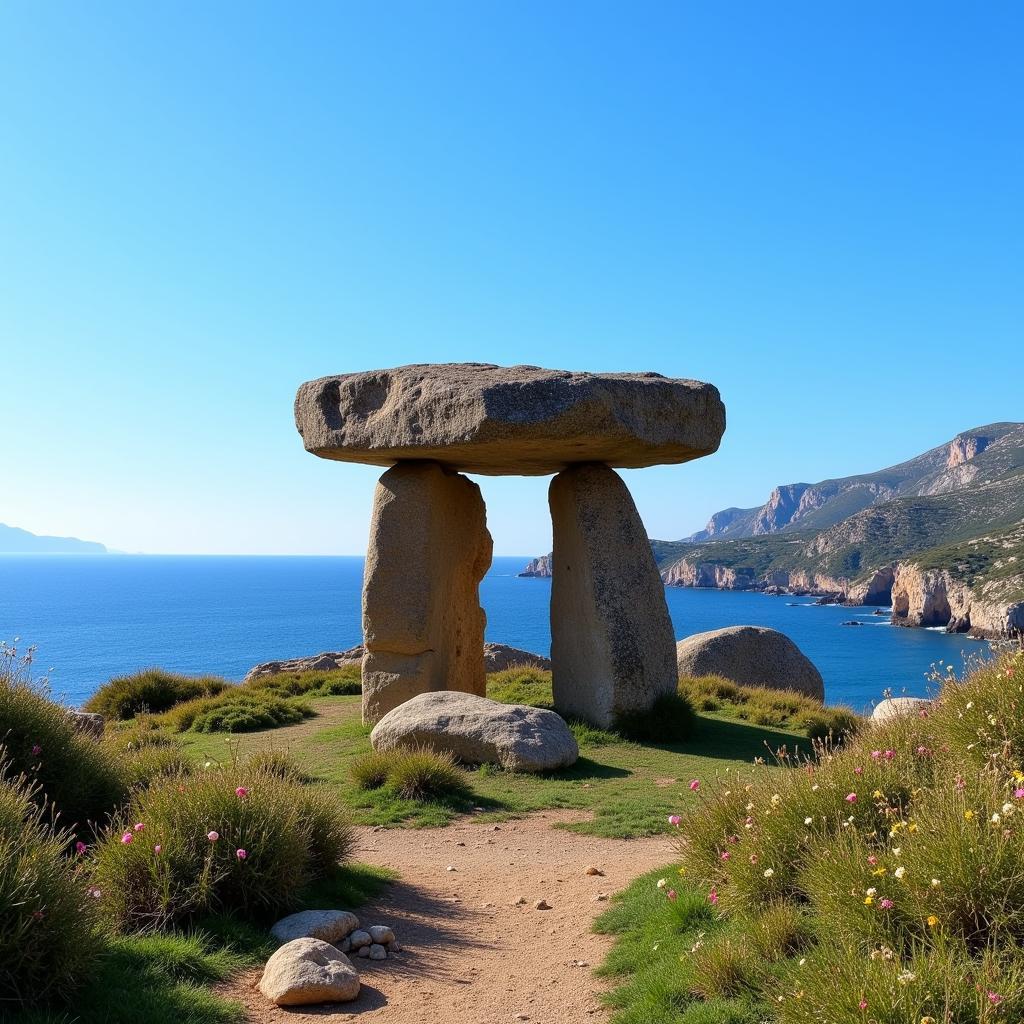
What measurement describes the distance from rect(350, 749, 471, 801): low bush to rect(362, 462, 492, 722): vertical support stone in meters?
2.89

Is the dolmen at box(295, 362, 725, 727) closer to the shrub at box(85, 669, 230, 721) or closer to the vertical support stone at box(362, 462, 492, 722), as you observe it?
the vertical support stone at box(362, 462, 492, 722)

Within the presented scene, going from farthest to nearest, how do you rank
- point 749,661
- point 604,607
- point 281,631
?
point 281,631 < point 749,661 < point 604,607

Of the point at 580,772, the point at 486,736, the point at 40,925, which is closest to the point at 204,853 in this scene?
the point at 40,925

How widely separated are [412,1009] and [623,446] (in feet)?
26.0

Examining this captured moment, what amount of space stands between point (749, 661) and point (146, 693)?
36.1 ft

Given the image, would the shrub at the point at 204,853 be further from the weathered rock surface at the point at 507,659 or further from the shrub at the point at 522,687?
the weathered rock surface at the point at 507,659

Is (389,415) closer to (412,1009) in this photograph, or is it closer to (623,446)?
(623,446)

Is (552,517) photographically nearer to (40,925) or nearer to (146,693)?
(146,693)

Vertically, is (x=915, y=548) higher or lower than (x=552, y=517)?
lower

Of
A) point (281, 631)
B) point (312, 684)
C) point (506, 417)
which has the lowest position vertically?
point (281, 631)

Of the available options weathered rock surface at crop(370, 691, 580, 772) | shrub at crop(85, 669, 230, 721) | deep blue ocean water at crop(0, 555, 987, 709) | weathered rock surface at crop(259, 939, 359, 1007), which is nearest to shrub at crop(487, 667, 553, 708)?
weathered rock surface at crop(370, 691, 580, 772)

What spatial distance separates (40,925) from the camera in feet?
13.4

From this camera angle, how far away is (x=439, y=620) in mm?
12859

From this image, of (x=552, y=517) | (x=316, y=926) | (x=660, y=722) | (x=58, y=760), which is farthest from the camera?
(x=552, y=517)
